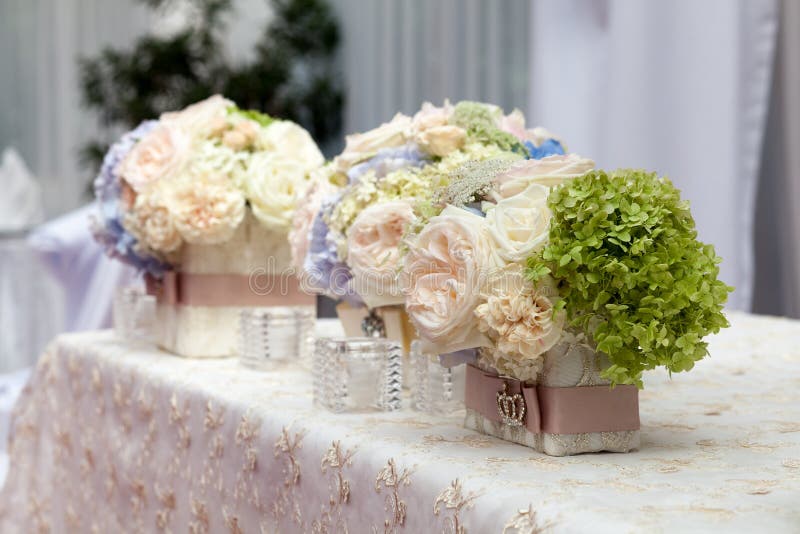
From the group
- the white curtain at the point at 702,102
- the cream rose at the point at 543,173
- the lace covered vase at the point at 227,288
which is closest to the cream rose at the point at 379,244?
the cream rose at the point at 543,173

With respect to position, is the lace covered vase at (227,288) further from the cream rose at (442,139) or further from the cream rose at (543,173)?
the cream rose at (543,173)

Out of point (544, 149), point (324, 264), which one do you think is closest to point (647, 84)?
point (544, 149)

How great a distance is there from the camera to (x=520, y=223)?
2.79 ft

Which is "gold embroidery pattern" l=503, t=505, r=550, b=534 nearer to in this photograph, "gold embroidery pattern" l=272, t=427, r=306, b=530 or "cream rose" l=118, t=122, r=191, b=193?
"gold embroidery pattern" l=272, t=427, r=306, b=530

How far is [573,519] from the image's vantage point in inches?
26.7

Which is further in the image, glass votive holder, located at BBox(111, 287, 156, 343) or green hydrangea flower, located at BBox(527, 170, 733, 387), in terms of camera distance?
glass votive holder, located at BBox(111, 287, 156, 343)

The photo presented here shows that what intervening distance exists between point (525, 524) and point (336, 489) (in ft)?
0.98

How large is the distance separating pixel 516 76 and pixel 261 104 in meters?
1.48

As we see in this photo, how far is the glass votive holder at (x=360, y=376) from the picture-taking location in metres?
1.10

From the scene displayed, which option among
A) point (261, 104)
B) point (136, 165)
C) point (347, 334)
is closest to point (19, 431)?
point (136, 165)

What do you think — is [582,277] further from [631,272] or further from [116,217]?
[116,217]

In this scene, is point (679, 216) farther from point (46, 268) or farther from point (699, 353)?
point (46, 268)

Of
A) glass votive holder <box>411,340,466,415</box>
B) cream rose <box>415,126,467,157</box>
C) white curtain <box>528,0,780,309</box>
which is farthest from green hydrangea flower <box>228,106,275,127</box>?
white curtain <box>528,0,780,309</box>

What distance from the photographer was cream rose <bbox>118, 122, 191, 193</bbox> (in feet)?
4.96
